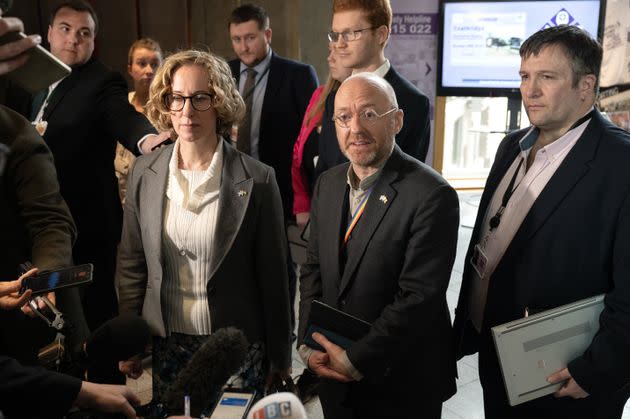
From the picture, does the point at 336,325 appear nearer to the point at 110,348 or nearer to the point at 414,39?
the point at 110,348

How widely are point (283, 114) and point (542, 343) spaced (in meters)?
2.19

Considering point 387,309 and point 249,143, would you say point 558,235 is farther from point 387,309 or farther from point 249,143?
point 249,143

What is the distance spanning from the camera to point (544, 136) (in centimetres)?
191

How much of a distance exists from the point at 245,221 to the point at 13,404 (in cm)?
88

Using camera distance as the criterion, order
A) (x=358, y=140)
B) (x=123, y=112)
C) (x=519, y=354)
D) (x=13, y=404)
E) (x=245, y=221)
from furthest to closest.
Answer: (x=123, y=112) → (x=245, y=221) → (x=358, y=140) → (x=519, y=354) → (x=13, y=404)

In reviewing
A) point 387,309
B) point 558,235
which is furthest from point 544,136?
point 387,309

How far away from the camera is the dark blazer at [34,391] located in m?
1.19

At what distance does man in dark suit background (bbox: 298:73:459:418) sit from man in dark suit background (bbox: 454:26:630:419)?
0.22 m

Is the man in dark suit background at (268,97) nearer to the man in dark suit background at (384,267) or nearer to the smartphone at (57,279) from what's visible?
the man in dark suit background at (384,267)

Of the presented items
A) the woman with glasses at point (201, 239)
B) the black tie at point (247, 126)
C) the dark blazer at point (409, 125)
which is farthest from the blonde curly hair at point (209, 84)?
the black tie at point (247, 126)

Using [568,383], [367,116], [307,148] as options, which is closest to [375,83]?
[367,116]

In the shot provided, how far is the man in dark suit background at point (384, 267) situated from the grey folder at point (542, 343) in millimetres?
225

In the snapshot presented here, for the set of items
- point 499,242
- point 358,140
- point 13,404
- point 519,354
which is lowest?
point 519,354

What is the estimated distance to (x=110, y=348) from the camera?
1143mm
